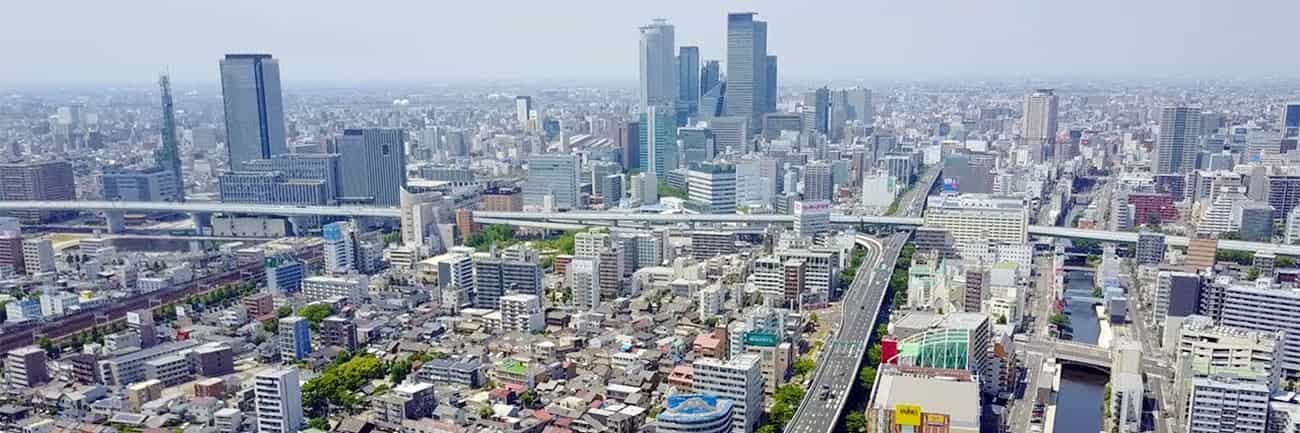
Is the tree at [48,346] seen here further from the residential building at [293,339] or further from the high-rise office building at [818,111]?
the high-rise office building at [818,111]

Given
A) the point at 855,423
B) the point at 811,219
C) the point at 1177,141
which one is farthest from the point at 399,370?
the point at 1177,141

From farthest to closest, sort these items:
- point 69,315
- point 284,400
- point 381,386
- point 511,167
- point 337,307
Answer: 1. point 511,167
2. point 337,307
3. point 69,315
4. point 381,386
5. point 284,400

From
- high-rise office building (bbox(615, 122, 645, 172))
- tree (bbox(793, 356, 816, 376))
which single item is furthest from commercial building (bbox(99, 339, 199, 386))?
high-rise office building (bbox(615, 122, 645, 172))

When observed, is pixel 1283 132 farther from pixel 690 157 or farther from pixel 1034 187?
pixel 690 157

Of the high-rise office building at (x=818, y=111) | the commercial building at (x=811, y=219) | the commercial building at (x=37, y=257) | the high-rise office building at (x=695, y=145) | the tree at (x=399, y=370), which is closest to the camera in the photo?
the tree at (x=399, y=370)

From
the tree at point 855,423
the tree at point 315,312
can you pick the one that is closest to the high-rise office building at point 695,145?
the tree at point 315,312

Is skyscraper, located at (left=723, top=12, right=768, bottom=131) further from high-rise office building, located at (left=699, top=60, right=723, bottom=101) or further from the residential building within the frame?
the residential building

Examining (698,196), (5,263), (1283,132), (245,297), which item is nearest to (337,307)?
(245,297)
